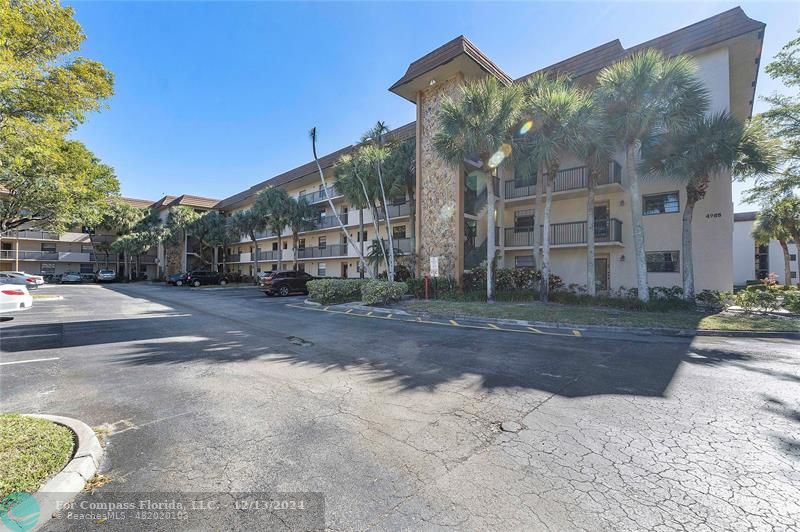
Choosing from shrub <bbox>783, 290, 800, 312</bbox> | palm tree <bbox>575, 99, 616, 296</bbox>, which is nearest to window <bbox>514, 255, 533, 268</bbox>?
palm tree <bbox>575, 99, 616, 296</bbox>

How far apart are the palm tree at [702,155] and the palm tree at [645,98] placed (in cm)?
61

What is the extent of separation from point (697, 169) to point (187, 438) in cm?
1820

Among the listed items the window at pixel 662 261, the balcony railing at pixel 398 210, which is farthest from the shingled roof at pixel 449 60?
the window at pixel 662 261

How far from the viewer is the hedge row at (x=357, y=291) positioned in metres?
16.6

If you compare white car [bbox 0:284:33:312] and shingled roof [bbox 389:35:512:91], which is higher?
shingled roof [bbox 389:35:512:91]

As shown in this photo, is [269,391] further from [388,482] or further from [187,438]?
[388,482]

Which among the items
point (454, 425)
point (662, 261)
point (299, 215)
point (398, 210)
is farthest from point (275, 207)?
point (454, 425)

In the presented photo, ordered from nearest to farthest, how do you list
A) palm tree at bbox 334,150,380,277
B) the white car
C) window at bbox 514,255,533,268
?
the white car, palm tree at bbox 334,150,380,277, window at bbox 514,255,533,268

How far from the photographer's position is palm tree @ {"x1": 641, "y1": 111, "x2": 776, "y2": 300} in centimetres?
1294

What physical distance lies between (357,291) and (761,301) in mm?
17054

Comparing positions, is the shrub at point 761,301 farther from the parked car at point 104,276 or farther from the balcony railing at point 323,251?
the parked car at point 104,276

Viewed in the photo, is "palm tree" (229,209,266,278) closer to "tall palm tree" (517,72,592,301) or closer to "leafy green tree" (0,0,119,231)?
"leafy green tree" (0,0,119,231)

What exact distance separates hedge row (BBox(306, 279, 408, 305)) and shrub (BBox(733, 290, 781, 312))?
1386cm

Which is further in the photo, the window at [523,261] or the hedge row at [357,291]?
the window at [523,261]
